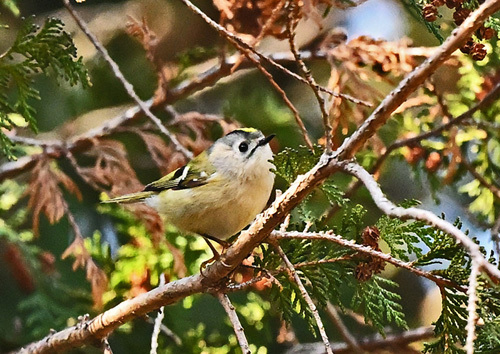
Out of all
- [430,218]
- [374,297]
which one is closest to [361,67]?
[374,297]

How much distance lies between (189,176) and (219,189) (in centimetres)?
18

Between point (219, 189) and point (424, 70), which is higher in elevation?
point (424, 70)

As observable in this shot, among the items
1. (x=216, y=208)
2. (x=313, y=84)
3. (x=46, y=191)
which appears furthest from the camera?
(x=46, y=191)

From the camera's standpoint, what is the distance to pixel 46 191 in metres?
1.86

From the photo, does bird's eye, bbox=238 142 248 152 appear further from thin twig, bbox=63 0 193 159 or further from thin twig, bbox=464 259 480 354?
thin twig, bbox=464 259 480 354

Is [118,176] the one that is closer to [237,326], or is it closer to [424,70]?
[237,326]

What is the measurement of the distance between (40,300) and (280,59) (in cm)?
103

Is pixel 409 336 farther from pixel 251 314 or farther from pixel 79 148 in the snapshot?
pixel 79 148

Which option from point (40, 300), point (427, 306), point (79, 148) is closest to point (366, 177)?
point (79, 148)

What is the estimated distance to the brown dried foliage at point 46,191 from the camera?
1.84 m

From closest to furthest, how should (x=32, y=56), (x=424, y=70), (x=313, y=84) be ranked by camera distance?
(x=424, y=70) → (x=313, y=84) → (x=32, y=56)

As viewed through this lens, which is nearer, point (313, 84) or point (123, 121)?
point (313, 84)

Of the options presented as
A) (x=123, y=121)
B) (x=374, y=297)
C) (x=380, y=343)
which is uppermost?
(x=123, y=121)

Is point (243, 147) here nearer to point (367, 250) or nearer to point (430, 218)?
point (367, 250)
